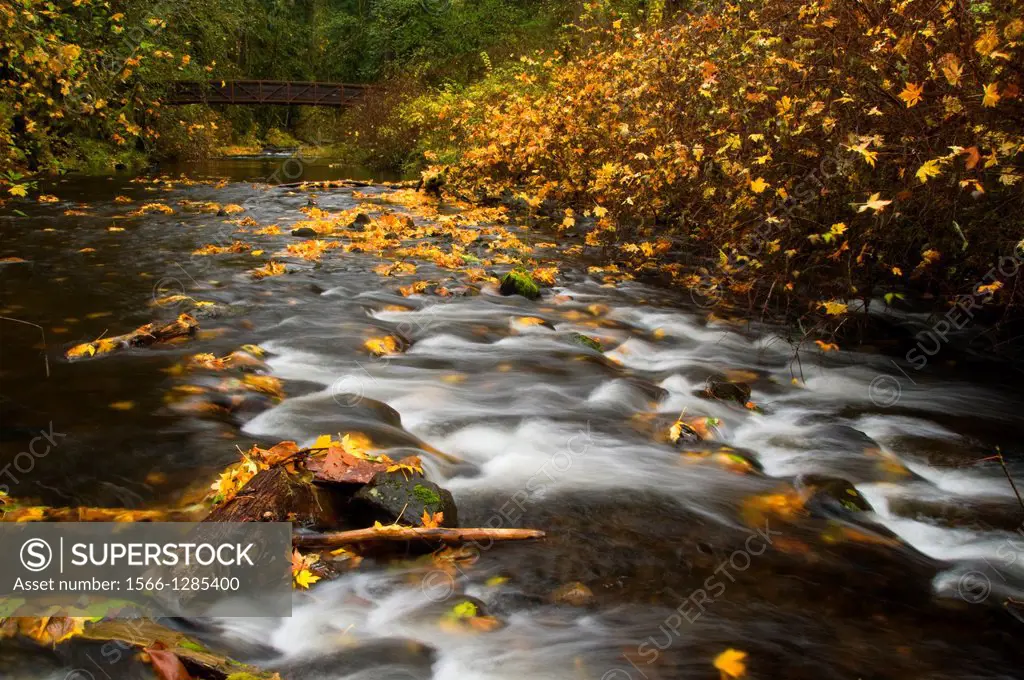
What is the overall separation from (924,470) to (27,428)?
5.22 metres

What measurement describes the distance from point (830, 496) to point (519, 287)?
4684 millimetres

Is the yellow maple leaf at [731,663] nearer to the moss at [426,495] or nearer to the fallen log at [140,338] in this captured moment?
the moss at [426,495]

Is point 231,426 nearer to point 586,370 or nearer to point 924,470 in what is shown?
point 586,370

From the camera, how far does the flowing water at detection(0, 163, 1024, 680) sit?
2.61 metres

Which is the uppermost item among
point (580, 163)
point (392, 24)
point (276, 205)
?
point (392, 24)

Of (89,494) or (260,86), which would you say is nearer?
(89,494)

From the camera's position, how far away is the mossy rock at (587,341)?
630 centimetres

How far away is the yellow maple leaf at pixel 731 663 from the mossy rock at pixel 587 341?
384 centimetres

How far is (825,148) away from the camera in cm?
567

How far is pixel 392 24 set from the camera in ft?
113

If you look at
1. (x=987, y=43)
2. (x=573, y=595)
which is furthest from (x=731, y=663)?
(x=987, y=43)

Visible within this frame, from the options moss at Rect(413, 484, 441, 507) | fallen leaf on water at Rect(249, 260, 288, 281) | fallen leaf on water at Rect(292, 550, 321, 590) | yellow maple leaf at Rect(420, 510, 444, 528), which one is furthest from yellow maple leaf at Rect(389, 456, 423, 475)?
fallen leaf on water at Rect(249, 260, 288, 281)

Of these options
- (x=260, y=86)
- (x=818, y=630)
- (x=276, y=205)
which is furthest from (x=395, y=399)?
(x=260, y=86)

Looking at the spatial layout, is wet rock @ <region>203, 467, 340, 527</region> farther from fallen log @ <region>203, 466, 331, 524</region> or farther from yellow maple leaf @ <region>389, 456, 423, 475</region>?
yellow maple leaf @ <region>389, 456, 423, 475</region>
